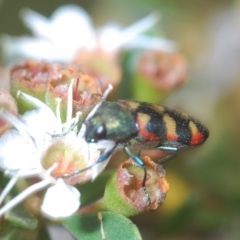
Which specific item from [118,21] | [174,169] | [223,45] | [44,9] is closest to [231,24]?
[223,45]

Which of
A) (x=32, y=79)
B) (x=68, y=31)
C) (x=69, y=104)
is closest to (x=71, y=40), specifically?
(x=68, y=31)

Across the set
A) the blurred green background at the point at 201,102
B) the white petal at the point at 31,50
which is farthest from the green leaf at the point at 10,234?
the white petal at the point at 31,50

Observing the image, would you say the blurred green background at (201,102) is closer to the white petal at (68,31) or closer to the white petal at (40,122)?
the white petal at (68,31)

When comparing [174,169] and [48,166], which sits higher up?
[48,166]

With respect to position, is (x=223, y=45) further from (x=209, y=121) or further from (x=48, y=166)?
(x=48, y=166)

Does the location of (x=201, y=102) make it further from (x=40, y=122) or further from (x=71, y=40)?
(x=40, y=122)

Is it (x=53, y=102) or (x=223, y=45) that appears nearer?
(x=53, y=102)
